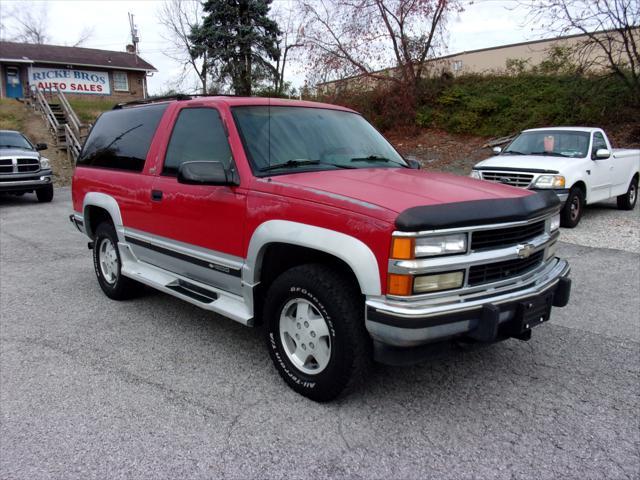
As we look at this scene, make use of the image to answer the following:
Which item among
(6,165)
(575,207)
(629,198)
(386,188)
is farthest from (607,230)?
(6,165)

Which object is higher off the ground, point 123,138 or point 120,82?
point 120,82

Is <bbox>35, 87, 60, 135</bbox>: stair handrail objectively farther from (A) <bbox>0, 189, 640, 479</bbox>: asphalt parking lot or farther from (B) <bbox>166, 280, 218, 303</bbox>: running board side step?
(B) <bbox>166, 280, 218, 303</bbox>: running board side step

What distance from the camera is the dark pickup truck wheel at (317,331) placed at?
9.62 ft

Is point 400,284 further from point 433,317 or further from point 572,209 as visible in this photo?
point 572,209

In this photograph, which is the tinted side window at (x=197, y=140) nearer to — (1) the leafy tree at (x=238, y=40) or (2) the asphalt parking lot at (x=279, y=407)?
(2) the asphalt parking lot at (x=279, y=407)

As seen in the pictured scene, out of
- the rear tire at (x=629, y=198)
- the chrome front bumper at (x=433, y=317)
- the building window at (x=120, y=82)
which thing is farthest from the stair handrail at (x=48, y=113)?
the chrome front bumper at (x=433, y=317)

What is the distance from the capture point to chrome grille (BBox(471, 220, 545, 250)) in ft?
9.36

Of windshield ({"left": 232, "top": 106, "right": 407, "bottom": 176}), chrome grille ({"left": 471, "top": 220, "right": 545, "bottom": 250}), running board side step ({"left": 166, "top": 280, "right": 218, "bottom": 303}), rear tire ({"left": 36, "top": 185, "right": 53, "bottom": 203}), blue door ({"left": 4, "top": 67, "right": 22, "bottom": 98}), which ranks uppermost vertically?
blue door ({"left": 4, "top": 67, "right": 22, "bottom": 98})

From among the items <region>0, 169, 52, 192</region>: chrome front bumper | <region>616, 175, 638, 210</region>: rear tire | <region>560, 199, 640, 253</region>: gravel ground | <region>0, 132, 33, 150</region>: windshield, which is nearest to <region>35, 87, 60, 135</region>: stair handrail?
<region>0, 132, 33, 150</region>: windshield

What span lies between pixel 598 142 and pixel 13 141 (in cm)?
1397

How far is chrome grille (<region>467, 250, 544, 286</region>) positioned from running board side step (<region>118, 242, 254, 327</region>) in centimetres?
154

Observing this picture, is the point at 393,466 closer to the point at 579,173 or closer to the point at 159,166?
the point at 159,166

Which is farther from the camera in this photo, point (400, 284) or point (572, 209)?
point (572, 209)

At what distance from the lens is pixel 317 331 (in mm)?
3148
